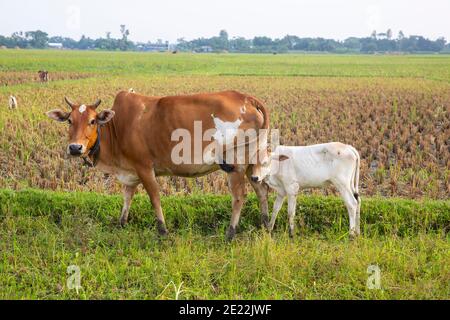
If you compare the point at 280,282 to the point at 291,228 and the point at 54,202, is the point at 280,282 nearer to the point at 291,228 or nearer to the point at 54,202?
the point at 291,228

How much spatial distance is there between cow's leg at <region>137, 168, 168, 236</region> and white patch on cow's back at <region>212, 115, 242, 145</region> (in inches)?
35.8

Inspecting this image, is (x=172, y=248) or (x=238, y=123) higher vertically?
(x=238, y=123)

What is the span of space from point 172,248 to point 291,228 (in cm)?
153

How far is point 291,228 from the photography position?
631cm

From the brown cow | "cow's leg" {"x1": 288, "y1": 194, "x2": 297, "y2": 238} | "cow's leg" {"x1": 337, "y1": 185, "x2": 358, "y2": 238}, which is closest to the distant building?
the brown cow

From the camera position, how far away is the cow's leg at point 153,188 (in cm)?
621

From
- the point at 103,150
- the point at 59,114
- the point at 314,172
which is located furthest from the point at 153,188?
the point at 314,172

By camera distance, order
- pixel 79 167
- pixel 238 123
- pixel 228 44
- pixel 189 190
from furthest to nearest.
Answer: pixel 228 44, pixel 79 167, pixel 189 190, pixel 238 123

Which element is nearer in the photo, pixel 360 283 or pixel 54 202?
pixel 360 283

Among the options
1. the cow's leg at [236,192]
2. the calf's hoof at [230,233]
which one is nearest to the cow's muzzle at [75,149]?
the cow's leg at [236,192]

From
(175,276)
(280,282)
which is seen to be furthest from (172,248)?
(280,282)

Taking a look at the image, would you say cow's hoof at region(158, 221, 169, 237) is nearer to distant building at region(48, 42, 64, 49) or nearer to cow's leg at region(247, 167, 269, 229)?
cow's leg at region(247, 167, 269, 229)

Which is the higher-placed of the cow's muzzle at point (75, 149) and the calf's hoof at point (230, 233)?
the cow's muzzle at point (75, 149)

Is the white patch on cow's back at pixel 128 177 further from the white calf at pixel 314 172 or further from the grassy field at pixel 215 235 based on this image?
the white calf at pixel 314 172
